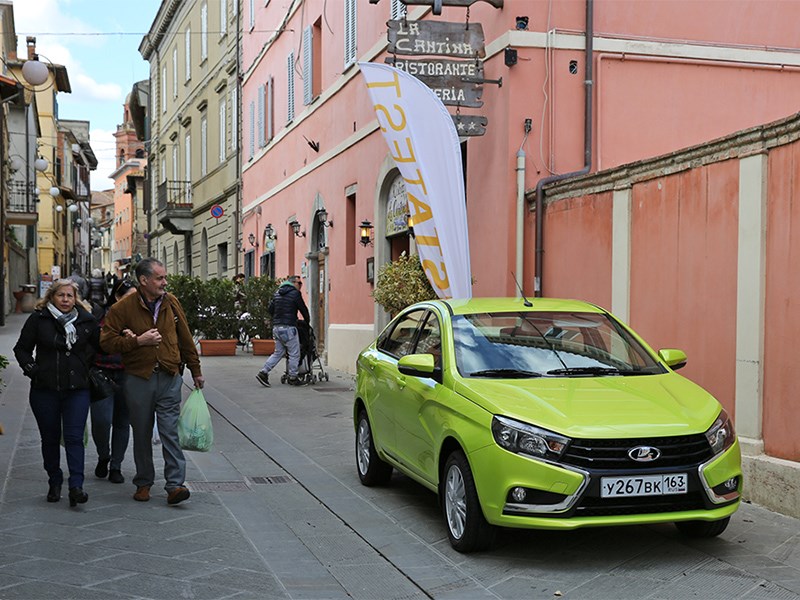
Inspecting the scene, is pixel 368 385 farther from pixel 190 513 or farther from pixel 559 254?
pixel 559 254

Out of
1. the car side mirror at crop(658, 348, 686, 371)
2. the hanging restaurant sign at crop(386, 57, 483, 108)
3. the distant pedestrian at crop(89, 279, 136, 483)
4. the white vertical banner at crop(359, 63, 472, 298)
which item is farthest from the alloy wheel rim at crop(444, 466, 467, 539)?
the hanging restaurant sign at crop(386, 57, 483, 108)

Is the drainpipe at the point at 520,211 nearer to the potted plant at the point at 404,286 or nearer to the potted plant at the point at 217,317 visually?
the potted plant at the point at 404,286

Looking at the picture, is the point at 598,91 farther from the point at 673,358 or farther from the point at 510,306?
the point at 673,358

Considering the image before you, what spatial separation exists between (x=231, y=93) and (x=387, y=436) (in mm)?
25303

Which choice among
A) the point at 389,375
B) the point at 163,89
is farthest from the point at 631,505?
the point at 163,89

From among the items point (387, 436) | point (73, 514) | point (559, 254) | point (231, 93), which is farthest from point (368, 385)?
point (231, 93)

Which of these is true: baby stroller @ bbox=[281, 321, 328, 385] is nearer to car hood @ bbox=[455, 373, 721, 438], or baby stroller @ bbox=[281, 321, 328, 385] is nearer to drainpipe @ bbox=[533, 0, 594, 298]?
drainpipe @ bbox=[533, 0, 594, 298]

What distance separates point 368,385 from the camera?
8195 millimetres

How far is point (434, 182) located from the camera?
452 inches

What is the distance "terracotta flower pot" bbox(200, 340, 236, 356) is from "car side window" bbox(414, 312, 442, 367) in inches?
622

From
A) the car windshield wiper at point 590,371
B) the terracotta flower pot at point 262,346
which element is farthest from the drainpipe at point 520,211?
the terracotta flower pot at point 262,346

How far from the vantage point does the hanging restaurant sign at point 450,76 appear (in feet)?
39.8

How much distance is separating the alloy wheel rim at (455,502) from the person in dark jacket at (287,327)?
10.2 m

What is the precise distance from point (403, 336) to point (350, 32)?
40.8 feet
